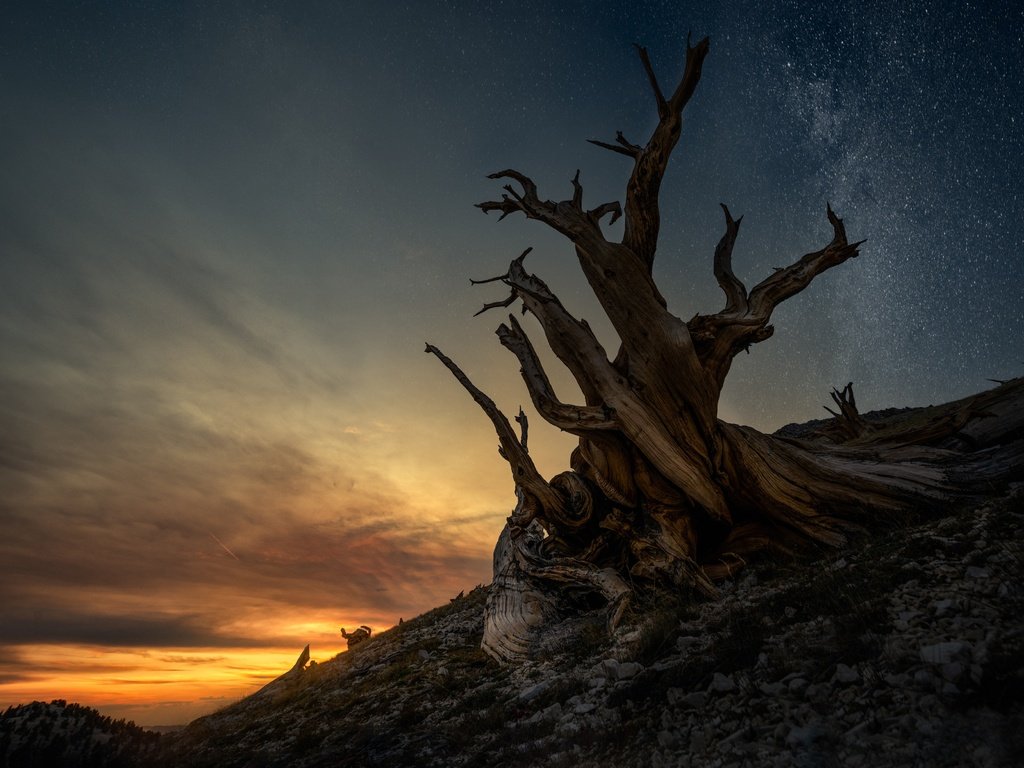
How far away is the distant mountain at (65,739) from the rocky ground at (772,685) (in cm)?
130

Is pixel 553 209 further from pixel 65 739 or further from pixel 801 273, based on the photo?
pixel 65 739

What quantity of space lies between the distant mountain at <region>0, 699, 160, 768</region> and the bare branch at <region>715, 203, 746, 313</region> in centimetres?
1205

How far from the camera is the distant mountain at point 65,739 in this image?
5.92 m

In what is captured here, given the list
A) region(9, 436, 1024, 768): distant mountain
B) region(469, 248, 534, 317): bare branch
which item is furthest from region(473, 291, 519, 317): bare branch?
Answer: region(9, 436, 1024, 768): distant mountain

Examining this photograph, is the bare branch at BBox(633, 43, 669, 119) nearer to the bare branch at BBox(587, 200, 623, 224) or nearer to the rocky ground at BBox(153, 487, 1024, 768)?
the bare branch at BBox(587, 200, 623, 224)

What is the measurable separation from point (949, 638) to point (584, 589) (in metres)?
7.45

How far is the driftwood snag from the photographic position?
9.54 m

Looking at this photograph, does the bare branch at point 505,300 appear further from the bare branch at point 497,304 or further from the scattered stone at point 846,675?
the scattered stone at point 846,675

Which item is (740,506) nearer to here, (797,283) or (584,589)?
(584,589)

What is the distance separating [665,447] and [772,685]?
618 centimetres

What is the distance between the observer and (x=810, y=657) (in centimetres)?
423

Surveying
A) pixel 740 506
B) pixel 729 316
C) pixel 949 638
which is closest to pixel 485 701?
pixel 949 638

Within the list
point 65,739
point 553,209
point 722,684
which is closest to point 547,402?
point 553,209

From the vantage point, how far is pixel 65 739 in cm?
622
